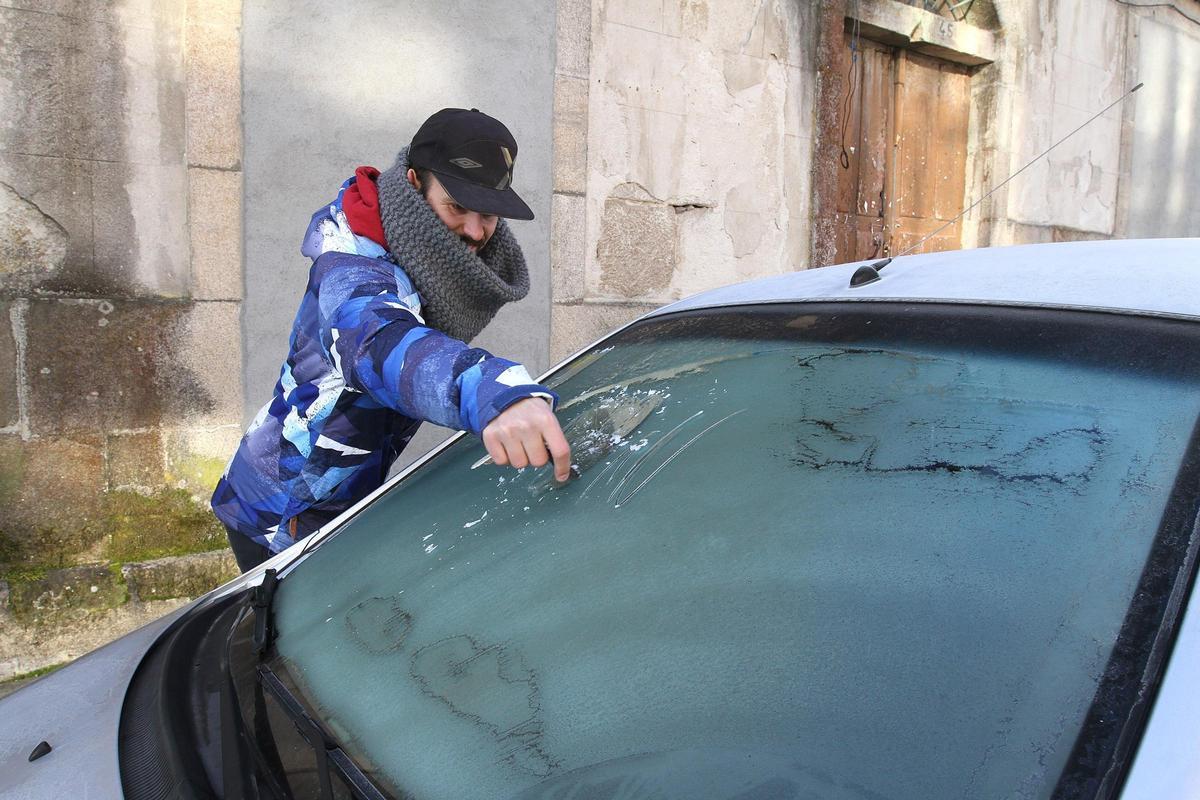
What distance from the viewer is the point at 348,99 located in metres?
4.04

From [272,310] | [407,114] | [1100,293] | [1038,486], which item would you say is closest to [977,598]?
[1038,486]

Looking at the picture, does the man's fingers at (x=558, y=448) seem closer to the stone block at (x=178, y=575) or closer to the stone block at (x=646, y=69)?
the stone block at (x=178, y=575)

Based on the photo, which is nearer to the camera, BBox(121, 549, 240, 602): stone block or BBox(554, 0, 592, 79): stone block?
BBox(121, 549, 240, 602): stone block

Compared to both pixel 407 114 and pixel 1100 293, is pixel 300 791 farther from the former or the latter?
pixel 407 114

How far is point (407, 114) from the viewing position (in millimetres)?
4219

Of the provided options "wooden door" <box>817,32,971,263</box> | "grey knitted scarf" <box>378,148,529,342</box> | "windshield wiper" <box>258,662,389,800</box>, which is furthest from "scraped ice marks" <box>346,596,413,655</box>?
"wooden door" <box>817,32,971,263</box>

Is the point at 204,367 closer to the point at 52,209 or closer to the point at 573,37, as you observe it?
the point at 52,209

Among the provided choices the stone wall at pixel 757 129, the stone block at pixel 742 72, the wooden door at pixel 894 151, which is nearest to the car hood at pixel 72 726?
the stone wall at pixel 757 129

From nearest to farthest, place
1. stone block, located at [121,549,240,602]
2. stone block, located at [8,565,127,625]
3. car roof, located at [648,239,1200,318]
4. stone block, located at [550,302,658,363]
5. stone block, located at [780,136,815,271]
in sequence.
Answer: car roof, located at [648,239,1200,318]
stone block, located at [8,565,127,625]
stone block, located at [121,549,240,602]
stone block, located at [550,302,658,363]
stone block, located at [780,136,815,271]

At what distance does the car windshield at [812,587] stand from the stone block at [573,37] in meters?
3.77

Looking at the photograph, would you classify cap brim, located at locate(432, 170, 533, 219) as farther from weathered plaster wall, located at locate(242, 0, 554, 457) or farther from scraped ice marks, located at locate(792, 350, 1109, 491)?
weathered plaster wall, located at locate(242, 0, 554, 457)

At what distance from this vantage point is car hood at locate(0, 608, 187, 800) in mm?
1048

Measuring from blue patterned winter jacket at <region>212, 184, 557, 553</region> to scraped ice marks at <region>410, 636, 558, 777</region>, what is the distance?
32cm

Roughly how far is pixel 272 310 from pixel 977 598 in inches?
142
